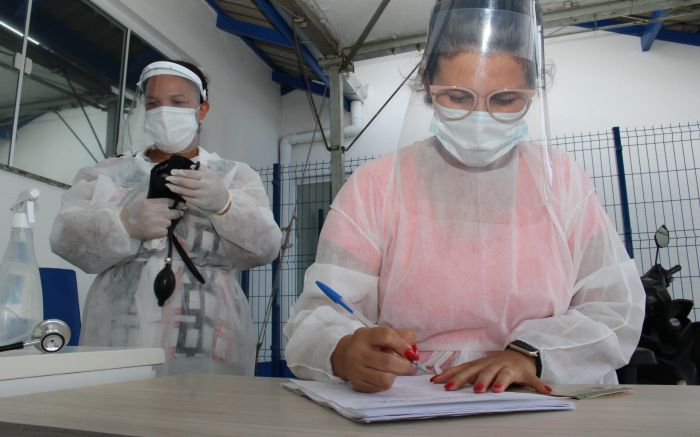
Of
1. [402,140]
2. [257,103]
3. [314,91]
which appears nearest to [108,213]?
[402,140]

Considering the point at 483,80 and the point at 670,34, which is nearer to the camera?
the point at 483,80

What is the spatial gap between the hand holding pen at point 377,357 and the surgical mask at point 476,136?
1.19 feet

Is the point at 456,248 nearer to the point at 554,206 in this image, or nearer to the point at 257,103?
the point at 554,206

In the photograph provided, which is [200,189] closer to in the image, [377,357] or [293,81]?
[377,357]

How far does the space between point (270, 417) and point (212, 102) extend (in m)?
4.39

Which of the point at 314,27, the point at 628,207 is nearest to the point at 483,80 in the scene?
the point at 314,27

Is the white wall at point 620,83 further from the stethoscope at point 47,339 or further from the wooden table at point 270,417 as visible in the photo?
the wooden table at point 270,417

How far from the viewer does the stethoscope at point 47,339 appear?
0.85m

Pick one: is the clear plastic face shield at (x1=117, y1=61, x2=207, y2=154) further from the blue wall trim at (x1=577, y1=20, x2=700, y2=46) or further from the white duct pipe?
the blue wall trim at (x1=577, y1=20, x2=700, y2=46)

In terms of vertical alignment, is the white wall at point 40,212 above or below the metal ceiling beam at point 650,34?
below

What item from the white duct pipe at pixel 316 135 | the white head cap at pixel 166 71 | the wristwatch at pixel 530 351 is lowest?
the wristwatch at pixel 530 351

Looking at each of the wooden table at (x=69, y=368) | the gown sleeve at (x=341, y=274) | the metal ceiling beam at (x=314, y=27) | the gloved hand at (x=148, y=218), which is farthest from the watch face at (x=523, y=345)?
the metal ceiling beam at (x=314, y=27)

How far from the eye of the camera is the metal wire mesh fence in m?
A: 3.97

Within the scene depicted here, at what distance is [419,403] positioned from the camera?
0.54 m
